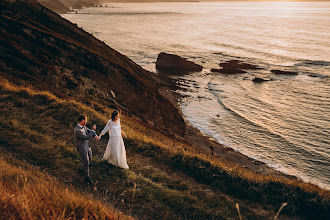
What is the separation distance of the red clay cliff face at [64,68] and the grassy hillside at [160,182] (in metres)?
8.21

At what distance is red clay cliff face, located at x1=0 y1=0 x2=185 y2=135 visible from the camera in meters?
19.2

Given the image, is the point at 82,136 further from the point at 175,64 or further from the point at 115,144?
the point at 175,64

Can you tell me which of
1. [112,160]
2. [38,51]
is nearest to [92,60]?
[38,51]

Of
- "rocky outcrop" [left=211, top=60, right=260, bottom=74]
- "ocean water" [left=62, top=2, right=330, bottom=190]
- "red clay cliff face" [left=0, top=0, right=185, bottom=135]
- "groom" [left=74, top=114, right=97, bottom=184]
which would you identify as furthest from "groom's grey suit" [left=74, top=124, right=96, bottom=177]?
"rocky outcrop" [left=211, top=60, right=260, bottom=74]

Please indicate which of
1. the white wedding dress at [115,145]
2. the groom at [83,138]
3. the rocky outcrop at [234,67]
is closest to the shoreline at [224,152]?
the white wedding dress at [115,145]

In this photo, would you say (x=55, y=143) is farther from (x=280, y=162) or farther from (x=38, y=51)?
(x=280, y=162)

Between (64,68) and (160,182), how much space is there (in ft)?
56.9

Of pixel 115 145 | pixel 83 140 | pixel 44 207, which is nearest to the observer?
pixel 44 207

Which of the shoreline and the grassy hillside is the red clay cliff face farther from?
the grassy hillside

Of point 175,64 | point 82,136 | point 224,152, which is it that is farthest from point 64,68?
point 175,64

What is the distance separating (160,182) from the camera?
8547 mm

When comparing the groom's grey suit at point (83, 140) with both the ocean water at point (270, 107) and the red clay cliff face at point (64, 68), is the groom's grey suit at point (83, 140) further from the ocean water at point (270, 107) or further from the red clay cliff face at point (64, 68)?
the ocean water at point (270, 107)

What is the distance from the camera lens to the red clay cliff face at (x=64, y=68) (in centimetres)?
1925

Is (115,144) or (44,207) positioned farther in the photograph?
(115,144)
